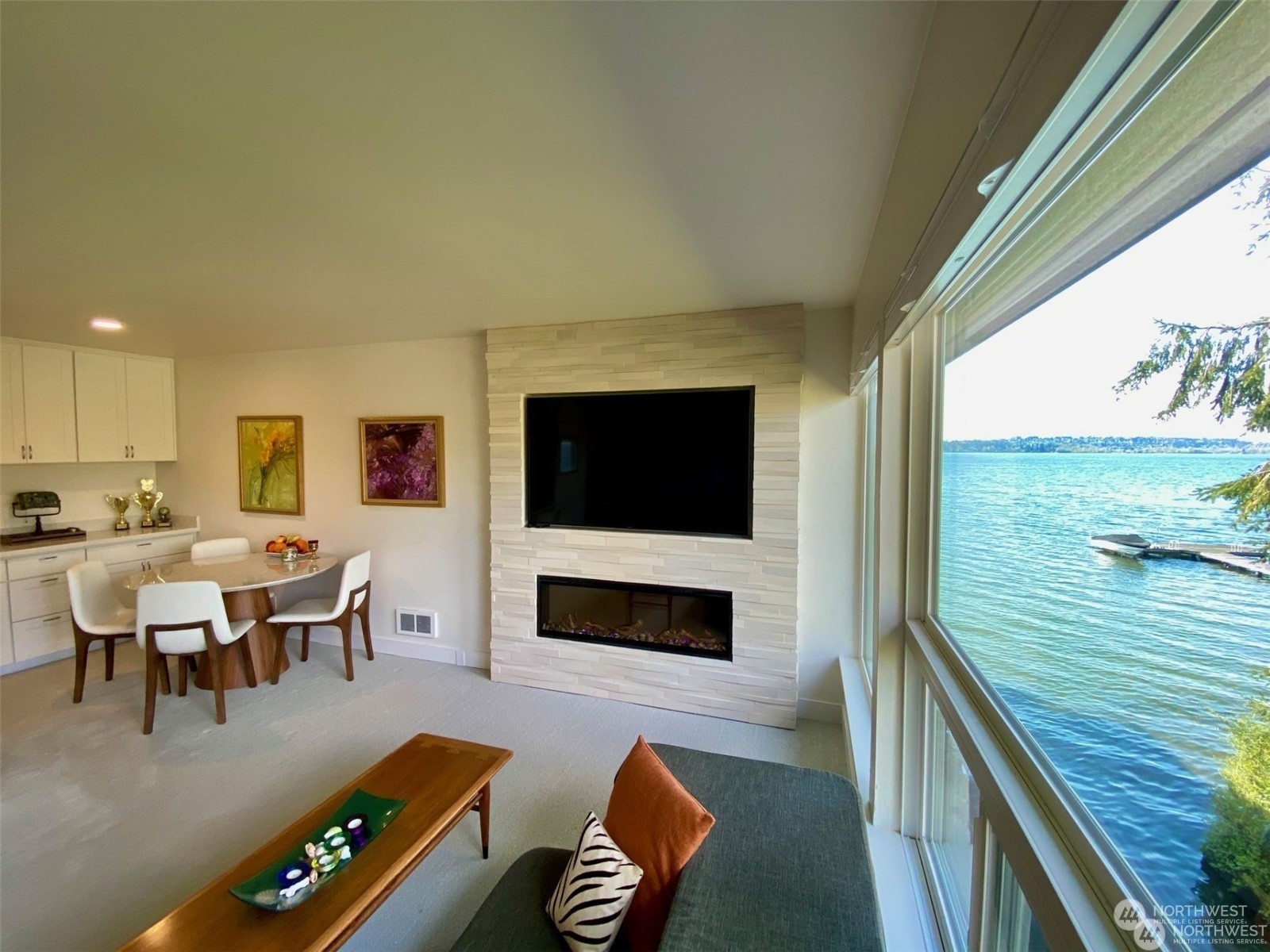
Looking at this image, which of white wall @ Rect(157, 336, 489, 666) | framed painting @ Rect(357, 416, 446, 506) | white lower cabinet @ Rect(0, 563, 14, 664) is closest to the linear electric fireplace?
white wall @ Rect(157, 336, 489, 666)

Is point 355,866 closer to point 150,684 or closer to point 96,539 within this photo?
point 150,684

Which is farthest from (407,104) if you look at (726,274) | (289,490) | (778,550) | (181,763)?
(289,490)

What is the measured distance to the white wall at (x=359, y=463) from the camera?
3459 mm

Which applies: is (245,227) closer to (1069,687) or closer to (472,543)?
(472,543)

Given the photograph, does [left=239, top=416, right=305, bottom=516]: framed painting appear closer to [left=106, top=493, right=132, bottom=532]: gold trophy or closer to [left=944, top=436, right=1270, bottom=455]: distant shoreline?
[left=106, top=493, right=132, bottom=532]: gold trophy

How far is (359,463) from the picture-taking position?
3.73m

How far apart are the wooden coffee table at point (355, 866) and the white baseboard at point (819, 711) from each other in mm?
1827

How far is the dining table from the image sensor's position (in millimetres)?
3035

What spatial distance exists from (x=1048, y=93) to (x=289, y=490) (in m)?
4.86

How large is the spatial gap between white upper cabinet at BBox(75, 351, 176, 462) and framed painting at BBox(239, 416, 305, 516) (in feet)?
2.76

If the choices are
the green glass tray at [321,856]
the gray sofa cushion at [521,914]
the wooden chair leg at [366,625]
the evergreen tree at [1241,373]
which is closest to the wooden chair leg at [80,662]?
the wooden chair leg at [366,625]

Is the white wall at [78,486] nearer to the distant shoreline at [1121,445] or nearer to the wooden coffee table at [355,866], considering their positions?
the wooden coffee table at [355,866]
